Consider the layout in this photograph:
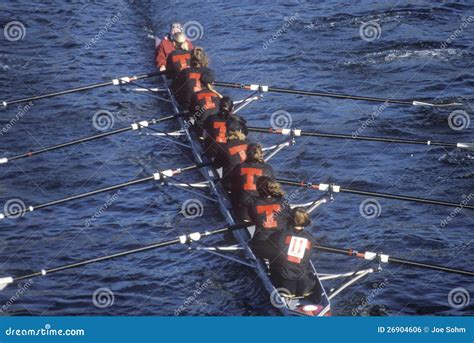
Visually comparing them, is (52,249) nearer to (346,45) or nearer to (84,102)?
(84,102)

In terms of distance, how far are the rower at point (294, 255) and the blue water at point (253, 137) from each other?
2.87ft

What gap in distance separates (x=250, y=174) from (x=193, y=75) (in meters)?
7.31

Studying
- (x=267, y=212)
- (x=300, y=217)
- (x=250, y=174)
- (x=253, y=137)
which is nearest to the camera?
(x=300, y=217)

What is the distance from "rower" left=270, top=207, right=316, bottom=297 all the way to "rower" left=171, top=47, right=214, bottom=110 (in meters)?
9.78

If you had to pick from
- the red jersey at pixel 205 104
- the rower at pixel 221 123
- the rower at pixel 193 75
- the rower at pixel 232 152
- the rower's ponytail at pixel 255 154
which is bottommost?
the rower's ponytail at pixel 255 154

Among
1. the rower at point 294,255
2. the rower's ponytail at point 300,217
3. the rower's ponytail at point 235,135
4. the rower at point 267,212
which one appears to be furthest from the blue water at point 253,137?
the rower's ponytail at point 235,135

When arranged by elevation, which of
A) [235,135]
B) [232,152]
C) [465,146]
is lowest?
[232,152]

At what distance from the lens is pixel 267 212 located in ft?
56.8

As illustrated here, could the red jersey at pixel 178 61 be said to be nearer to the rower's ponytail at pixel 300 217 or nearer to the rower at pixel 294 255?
the rower at pixel 294 255

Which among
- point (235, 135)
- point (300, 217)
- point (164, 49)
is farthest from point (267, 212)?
point (164, 49)

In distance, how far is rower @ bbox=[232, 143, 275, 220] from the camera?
18.6 meters

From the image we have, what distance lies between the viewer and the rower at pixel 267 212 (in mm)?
17078

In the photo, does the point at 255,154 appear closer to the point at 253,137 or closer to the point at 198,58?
the point at 198,58

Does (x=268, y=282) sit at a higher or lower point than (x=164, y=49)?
lower
